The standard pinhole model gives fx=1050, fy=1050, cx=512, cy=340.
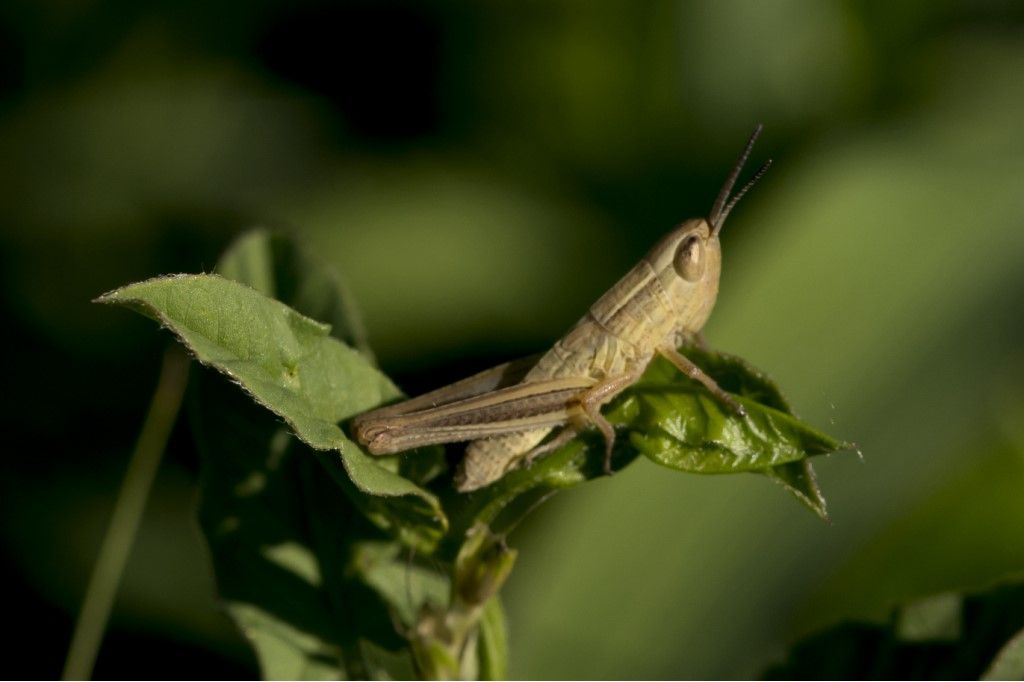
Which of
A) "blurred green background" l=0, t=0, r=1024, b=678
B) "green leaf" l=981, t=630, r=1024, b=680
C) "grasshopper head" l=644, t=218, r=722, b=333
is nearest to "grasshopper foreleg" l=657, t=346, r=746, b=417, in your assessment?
"grasshopper head" l=644, t=218, r=722, b=333

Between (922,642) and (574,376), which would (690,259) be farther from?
(922,642)

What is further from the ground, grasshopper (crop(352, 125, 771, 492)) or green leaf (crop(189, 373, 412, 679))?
grasshopper (crop(352, 125, 771, 492))

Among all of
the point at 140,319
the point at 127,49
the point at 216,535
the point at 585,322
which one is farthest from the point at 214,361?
the point at 127,49

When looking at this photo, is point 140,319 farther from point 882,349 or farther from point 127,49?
point 882,349

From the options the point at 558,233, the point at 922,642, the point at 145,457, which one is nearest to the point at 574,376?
the point at 922,642

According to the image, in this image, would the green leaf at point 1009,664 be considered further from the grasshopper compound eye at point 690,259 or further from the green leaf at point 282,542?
the grasshopper compound eye at point 690,259

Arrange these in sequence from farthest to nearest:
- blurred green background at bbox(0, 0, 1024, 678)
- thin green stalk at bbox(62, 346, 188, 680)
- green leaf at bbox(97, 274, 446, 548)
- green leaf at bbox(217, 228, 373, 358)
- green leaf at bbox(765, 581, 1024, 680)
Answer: blurred green background at bbox(0, 0, 1024, 678)
thin green stalk at bbox(62, 346, 188, 680)
green leaf at bbox(217, 228, 373, 358)
green leaf at bbox(765, 581, 1024, 680)
green leaf at bbox(97, 274, 446, 548)

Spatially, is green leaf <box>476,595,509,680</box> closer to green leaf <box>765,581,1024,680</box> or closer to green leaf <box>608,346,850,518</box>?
green leaf <box>608,346,850,518</box>
